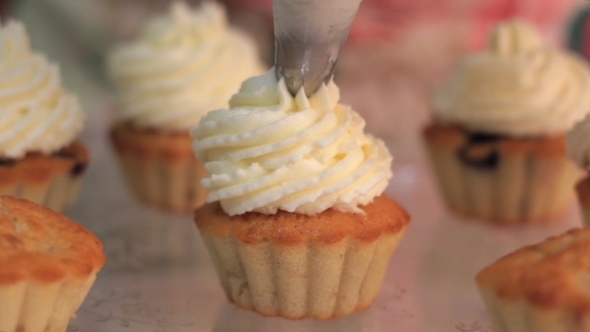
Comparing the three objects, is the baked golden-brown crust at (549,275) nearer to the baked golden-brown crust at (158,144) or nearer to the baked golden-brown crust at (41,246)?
the baked golden-brown crust at (41,246)

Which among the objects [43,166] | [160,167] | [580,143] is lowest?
[160,167]

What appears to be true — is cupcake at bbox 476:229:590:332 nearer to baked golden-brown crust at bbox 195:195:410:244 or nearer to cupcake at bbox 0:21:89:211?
baked golden-brown crust at bbox 195:195:410:244

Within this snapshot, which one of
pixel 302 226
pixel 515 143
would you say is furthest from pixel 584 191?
pixel 302 226

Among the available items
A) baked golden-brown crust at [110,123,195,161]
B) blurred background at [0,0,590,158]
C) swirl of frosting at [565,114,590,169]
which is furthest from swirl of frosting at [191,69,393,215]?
blurred background at [0,0,590,158]

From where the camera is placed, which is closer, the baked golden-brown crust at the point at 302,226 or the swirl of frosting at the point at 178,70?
the baked golden-brown crust at the point at 302,226

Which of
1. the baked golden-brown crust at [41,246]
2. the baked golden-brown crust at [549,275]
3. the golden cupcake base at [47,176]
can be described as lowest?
the golden cupcake base at [47,176]

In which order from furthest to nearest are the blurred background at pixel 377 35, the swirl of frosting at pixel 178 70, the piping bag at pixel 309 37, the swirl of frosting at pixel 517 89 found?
the blurred background at pixel 377 35 < the swirl of frosting at pixel 178 70 < the swirl of frosting at pixel 517 89 < the piping bag at pixel 309 37

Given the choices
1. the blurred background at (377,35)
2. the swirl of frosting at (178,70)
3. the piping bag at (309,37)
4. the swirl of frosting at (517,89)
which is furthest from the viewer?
the blurred background at (377,35)

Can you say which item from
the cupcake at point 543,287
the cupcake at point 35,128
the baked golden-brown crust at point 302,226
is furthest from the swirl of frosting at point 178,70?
the cupcake at point 543,287

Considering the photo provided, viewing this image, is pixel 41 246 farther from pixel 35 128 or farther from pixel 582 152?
pixel 582 152
